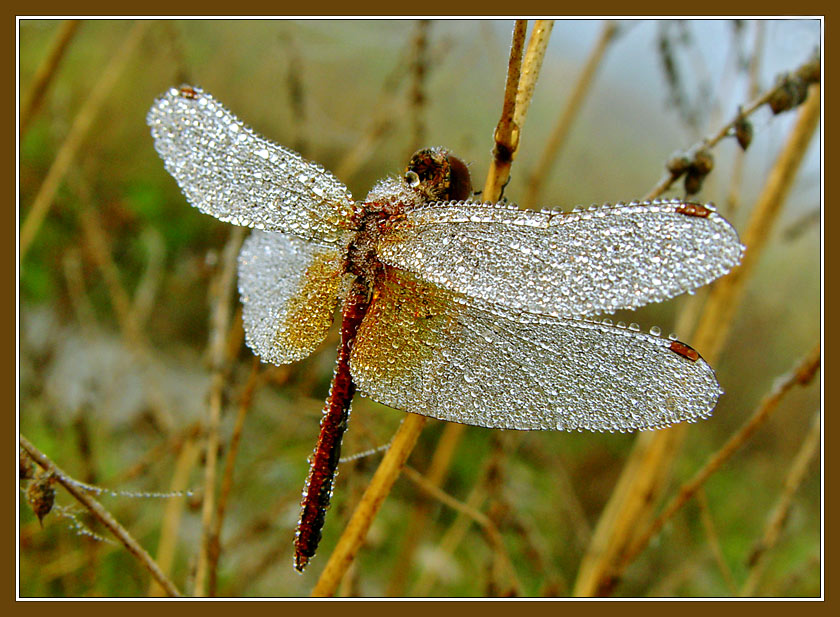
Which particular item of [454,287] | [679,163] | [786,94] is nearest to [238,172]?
[454,287]

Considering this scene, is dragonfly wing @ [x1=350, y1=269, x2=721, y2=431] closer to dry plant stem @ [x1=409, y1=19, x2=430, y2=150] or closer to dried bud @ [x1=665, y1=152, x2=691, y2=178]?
dried bud @ [x1=665, y1=152, x2=691, y2=178]

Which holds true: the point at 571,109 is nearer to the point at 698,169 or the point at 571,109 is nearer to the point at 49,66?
the point at 698,169

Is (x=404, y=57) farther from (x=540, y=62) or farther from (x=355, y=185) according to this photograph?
(x=355, y=185)

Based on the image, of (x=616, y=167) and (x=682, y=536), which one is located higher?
(x=616, y=167)

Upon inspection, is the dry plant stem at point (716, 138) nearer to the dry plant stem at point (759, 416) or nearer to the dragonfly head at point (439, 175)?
the dragonfly head at point (439, 175)

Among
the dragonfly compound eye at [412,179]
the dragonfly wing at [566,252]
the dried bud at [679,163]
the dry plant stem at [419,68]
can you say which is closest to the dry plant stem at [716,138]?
the dried bud at [679,163]

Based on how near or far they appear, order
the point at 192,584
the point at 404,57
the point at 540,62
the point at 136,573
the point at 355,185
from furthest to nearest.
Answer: the point at 355,185, the point at 136,573, the point at 404,57, the point at 192,584, the point at 540,62

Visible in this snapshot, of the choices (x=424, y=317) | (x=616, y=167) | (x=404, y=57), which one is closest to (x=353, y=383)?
(x=424, y=317)

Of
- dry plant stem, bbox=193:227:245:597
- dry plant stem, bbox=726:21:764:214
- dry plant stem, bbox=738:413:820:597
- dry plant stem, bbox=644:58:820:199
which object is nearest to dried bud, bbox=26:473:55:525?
dry plant stem, bbox=193:227:245:597
